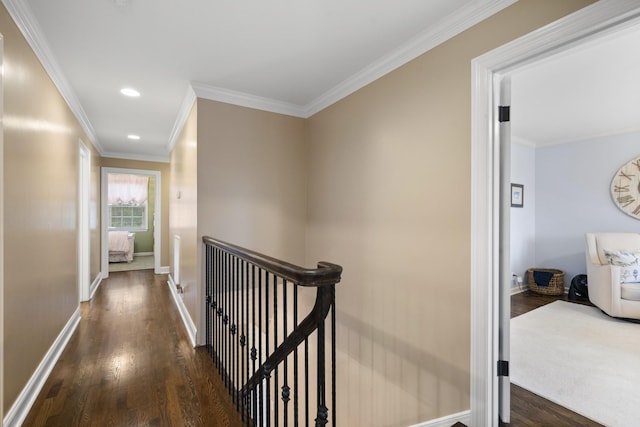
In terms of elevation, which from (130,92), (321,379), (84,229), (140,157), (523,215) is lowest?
(321,379)

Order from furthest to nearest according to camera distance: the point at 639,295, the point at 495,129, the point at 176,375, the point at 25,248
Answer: the point at 639,295 < the point at 176,375 < the point at 25,248 < the point at 495,129

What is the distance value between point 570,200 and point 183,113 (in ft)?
19.3

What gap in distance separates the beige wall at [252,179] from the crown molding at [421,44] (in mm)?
750

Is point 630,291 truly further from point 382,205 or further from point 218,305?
point 218,305

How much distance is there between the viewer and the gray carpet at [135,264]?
21.0 ft

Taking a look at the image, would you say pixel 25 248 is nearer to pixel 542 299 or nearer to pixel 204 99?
pixel 204 99

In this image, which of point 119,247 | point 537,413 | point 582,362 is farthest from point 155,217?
point 582,362

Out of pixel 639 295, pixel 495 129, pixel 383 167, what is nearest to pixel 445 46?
pixel 495 129

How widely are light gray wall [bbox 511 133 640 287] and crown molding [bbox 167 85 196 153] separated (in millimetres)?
4804

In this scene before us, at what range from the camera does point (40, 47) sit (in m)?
2.04

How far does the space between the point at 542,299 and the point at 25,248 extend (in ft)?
19.2

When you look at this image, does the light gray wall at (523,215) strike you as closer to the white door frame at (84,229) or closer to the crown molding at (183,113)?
the crown molding at (183,113)

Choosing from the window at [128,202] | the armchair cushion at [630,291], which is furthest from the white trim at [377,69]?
the window at [128,202]

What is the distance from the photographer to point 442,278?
74.2 inches
